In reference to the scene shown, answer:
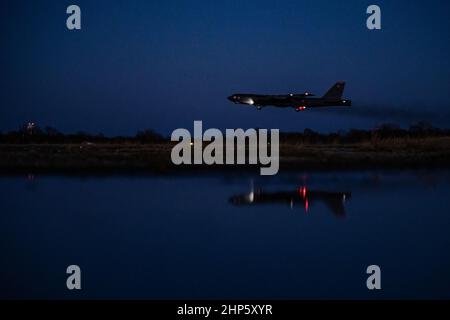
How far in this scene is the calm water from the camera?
12641 millimetres

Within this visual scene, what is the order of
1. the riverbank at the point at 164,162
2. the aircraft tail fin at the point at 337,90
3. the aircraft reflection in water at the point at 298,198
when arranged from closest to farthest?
the aircraft reflection in water at the point at 298,198 → the riverbank at the point at 164,162 → the aircraft tail fin at the point at 337,90

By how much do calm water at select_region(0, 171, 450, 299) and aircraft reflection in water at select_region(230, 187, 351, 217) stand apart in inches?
1.7

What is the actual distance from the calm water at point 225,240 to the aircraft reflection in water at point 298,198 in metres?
0.04

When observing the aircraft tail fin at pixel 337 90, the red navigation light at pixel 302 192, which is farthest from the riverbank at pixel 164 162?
the aircraft tail fin at pixel 337 90

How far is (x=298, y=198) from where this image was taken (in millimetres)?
23844

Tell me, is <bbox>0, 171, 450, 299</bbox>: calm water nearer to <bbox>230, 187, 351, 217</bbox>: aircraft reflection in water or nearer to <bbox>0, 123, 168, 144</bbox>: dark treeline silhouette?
<bbox>230, 187, 351, 217</bbox>: aircraft reflection in water

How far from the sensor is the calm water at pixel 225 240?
12.6 metres

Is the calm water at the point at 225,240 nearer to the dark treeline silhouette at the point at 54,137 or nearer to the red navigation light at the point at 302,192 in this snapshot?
the red navigation light at the point at 302,192

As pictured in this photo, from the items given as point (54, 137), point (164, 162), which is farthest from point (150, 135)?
point (164, 162)

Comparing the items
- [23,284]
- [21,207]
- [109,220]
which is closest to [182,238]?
[109,220]

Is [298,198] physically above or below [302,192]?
below

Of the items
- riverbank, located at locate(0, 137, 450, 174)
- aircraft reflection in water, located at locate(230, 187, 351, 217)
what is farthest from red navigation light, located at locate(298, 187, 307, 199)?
riverbank, located at locate(0, 137, 450, 174)

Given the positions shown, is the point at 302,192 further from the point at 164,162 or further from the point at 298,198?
the point at 164,162

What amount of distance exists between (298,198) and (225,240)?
7.89 m
